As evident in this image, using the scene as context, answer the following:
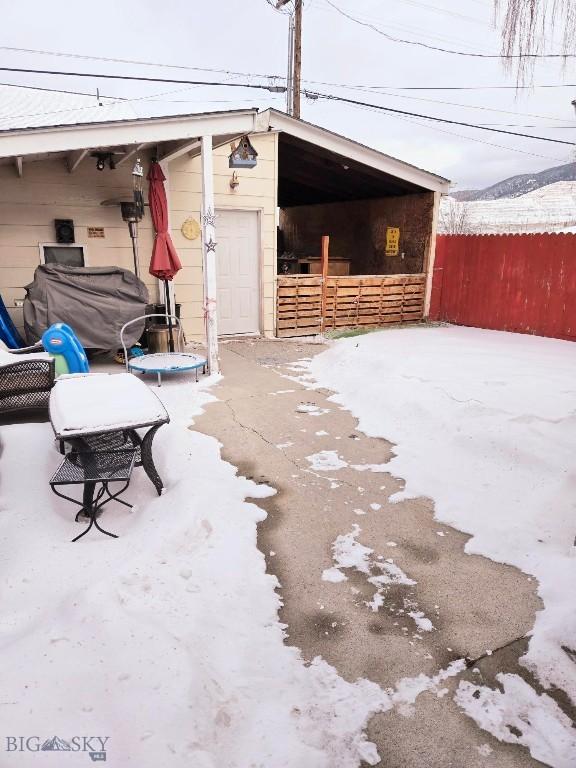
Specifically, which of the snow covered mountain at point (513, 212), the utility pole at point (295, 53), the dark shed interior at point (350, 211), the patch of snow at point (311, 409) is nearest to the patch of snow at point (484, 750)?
the patch of snow at point (311, 409)

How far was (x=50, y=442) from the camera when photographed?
4.26 meters

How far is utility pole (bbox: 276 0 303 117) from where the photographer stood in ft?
50.6

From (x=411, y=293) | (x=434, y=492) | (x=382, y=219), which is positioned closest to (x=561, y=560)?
(x=434, y=492)

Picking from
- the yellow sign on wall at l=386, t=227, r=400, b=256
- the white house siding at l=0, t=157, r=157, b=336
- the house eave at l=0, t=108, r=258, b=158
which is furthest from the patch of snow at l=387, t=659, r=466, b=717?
the yellow sign on wall at l=386, t=227, r=400, b=256

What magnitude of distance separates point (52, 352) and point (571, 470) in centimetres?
521

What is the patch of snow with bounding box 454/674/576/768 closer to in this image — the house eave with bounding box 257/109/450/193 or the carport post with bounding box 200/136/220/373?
the carport post with bounding box 200/136/220/373

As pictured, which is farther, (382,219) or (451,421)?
(382,219)

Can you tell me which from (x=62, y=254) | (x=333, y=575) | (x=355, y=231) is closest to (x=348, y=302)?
(x=355, y=231)

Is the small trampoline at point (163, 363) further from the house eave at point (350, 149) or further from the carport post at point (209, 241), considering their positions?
the house eave at point (350, 149)

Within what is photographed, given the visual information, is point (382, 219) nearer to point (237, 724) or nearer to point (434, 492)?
point (434, 492)

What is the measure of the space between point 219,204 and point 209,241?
3.23 metres

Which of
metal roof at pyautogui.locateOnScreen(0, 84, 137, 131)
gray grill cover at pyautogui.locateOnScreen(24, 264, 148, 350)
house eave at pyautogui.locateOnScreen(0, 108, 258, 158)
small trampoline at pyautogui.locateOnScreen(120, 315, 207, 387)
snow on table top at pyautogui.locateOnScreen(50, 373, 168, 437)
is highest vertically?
metal roof at pyautogui.locateOnScreen(0, 84, 137, 131)

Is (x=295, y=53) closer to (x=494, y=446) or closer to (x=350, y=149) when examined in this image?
(x=350, y=149)

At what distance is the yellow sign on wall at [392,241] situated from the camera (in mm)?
12500
